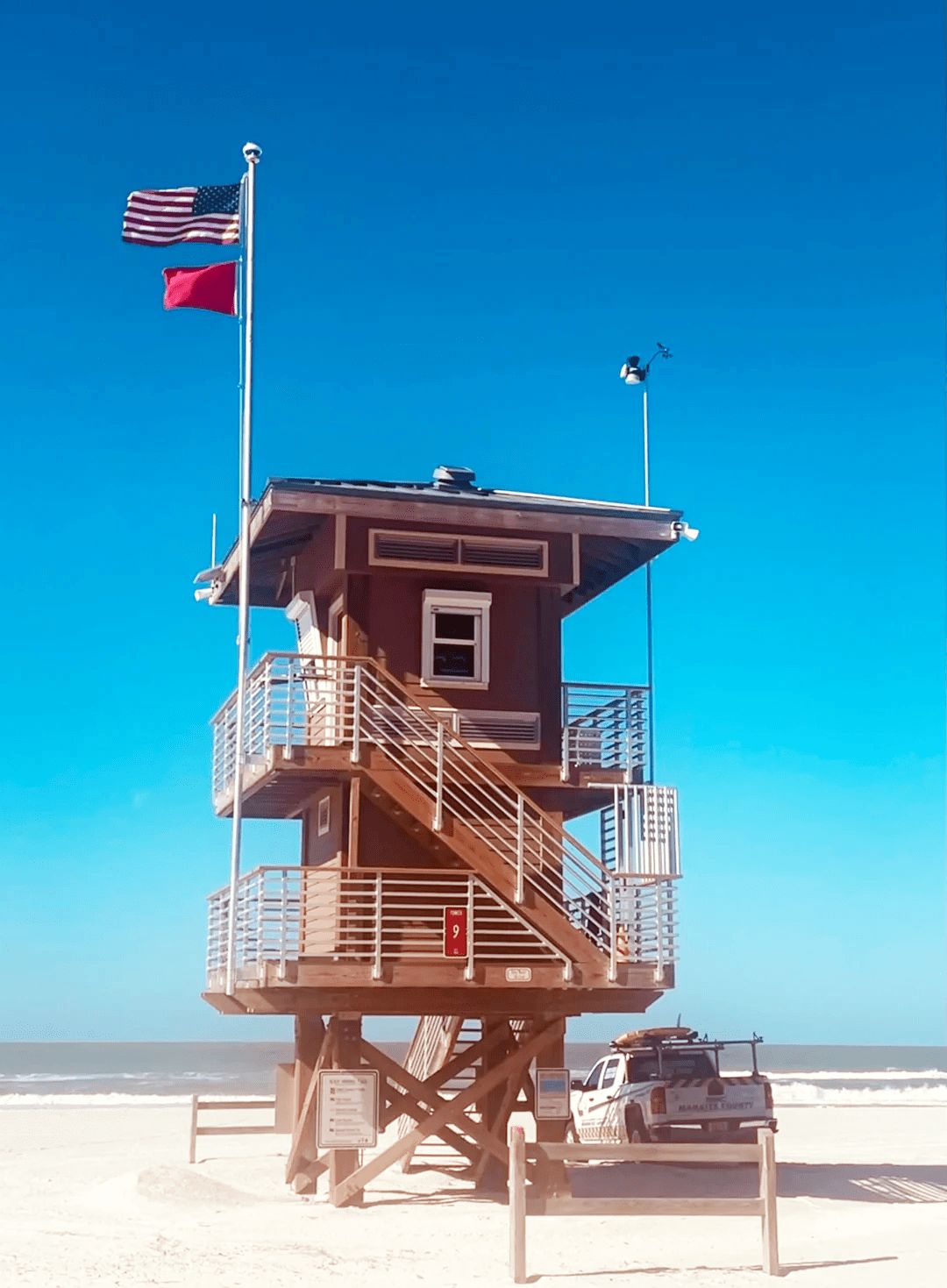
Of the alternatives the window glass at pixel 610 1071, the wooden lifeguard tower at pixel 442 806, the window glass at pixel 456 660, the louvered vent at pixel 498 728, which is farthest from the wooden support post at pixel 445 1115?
the window glass at pixel 610 1071

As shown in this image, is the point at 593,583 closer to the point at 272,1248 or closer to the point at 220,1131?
the point at 220,1131

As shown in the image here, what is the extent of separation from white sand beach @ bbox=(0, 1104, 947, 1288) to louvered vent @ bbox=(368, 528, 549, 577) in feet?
28.0

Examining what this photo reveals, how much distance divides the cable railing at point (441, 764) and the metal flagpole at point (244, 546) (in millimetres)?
204

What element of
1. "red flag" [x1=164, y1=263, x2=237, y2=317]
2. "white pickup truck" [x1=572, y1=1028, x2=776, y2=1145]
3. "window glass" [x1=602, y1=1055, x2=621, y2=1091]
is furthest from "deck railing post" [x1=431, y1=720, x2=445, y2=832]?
"window glass" [x1=602, y1=1055, x2=621, y2=1091]

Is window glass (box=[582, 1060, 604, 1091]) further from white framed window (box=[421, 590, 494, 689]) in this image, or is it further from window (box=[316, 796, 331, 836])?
white framed window (box=[421, 590, 494, 689])

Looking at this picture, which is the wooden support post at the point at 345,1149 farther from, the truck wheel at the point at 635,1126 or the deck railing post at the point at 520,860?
the truck wheel at the point at 635,1126

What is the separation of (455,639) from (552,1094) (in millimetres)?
6308

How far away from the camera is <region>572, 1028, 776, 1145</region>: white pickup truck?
24453mm

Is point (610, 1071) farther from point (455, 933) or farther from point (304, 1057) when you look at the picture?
point (455, 933)

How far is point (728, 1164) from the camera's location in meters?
25.1

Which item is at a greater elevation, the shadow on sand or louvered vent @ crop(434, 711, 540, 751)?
louvered vent @ crop(434, 711, 540, 751)

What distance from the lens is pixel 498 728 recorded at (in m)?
22.1

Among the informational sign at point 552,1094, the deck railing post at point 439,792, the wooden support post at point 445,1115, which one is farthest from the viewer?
the informational sign at point 552,1094

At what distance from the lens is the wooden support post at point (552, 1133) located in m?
20.4
